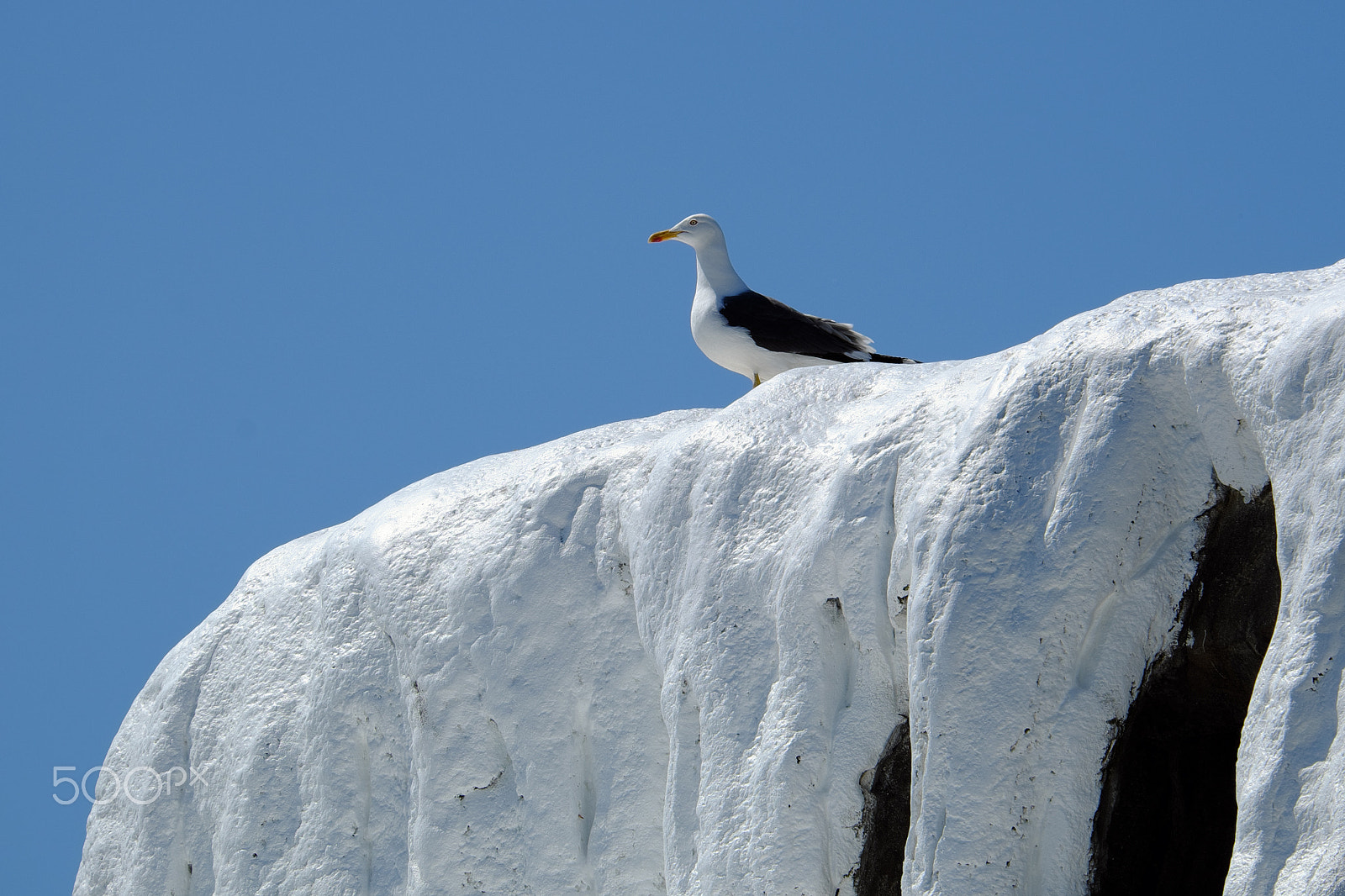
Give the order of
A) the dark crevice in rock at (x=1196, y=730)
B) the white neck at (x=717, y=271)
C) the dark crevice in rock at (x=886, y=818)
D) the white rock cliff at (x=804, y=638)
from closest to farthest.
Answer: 1. the white rock cliff at (x=804, y=638)
2. the dark crevice in rock at (x=1196, y=730)
3. the dark crevice in rock at (x=886, y=818)
4. the white neck at (x=717, y=271)

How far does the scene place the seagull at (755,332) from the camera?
733 cm

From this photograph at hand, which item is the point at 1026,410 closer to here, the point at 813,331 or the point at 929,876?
the point at 929,876

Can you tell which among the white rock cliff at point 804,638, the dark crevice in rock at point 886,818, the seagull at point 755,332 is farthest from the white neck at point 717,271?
the dark crevice in rock at point 886,818

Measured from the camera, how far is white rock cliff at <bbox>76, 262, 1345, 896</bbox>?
376cm

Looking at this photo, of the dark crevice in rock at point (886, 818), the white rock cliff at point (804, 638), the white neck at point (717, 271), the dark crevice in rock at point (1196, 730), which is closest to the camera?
the white rock cliff at point (804, 638)

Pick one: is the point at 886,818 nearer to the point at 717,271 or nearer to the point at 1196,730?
the point at 1196,730

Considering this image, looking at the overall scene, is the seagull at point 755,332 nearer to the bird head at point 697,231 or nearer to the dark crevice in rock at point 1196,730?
the bird head at point 697,231

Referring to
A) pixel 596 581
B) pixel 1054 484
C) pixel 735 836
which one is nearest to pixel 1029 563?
pixel 1054 484

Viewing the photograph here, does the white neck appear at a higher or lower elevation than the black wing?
higher

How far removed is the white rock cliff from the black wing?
1.43 metres

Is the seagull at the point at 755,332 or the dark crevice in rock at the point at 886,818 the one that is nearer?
the dark crevice in rock at the point at 886,818

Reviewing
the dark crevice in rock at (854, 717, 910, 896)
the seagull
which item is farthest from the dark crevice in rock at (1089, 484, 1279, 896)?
the seagull

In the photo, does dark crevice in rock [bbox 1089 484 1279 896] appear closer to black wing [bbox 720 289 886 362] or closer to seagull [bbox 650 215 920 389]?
seagull [bbox 650 215 920 389]

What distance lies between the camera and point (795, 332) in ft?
24.3
